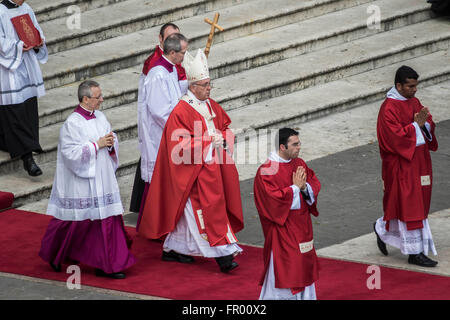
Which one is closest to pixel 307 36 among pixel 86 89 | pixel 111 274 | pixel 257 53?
pixel 257 53

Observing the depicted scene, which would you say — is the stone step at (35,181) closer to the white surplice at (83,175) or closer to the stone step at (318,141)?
the stone step at (318,141)

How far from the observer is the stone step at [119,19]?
1469cm

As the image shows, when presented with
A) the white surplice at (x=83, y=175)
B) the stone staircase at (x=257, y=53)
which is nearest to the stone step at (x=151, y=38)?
the stone staircase at (x=257, y=53)

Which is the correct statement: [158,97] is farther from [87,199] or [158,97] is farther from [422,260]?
[422,260]

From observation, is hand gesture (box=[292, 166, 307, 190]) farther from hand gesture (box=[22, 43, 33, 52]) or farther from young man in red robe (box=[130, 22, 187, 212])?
hand gesture (box=[22, 43, 33, 52])

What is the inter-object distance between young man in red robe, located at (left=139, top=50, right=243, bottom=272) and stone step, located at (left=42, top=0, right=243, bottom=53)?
14.9ft

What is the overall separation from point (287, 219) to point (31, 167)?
414 cm

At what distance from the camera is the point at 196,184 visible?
10328mm

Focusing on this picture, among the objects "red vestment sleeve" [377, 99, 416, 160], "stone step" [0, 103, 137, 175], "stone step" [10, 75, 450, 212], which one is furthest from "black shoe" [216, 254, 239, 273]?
"stone step" [0, 103, 137, 175]

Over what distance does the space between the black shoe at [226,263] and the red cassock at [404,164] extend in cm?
146

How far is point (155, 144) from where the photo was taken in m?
11.1

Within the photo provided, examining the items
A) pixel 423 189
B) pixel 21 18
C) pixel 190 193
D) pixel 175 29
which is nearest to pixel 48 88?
pixel 21 18

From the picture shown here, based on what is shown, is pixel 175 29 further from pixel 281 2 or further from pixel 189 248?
pixel 281 2

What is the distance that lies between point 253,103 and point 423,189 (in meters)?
4.39
